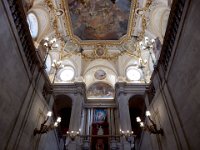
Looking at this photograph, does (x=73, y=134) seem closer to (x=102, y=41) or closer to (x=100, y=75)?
(x=100, y=75)

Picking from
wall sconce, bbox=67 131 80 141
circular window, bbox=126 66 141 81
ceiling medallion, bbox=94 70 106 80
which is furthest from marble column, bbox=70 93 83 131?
circular window, bbox=126 66 141 81

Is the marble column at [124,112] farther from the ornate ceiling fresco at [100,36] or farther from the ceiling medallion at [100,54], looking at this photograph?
the ceiling medallion at [100,54]

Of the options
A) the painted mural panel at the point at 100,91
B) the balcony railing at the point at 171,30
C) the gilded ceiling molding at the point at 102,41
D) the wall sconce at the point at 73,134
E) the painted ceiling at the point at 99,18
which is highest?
the painted ceiling at the point at 99,18

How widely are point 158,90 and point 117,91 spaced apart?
9787 mm

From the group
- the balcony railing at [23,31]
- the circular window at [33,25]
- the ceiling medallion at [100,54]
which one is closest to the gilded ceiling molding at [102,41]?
the ceiling medallion at [100,54]

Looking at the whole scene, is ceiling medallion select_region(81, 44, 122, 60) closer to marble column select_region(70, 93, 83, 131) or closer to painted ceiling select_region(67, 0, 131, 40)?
painted ceiling select_region(67, 0, 131, 40)

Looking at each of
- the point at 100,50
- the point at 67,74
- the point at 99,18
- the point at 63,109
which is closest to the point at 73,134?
the point at 63,109

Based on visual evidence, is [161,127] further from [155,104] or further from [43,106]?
[43,106]

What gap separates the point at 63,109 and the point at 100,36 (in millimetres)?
9047

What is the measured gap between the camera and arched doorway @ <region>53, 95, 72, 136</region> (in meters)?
19.0

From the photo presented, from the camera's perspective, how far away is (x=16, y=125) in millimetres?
6941

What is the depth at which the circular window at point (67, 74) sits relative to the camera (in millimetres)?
19953

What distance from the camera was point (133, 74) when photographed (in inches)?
797

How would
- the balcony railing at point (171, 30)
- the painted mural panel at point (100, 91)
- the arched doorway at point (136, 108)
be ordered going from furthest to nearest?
the painted mural panel at point (100, 91)
the arched doorway at point (136, 108)
the balcony railing at point (171, 30)
